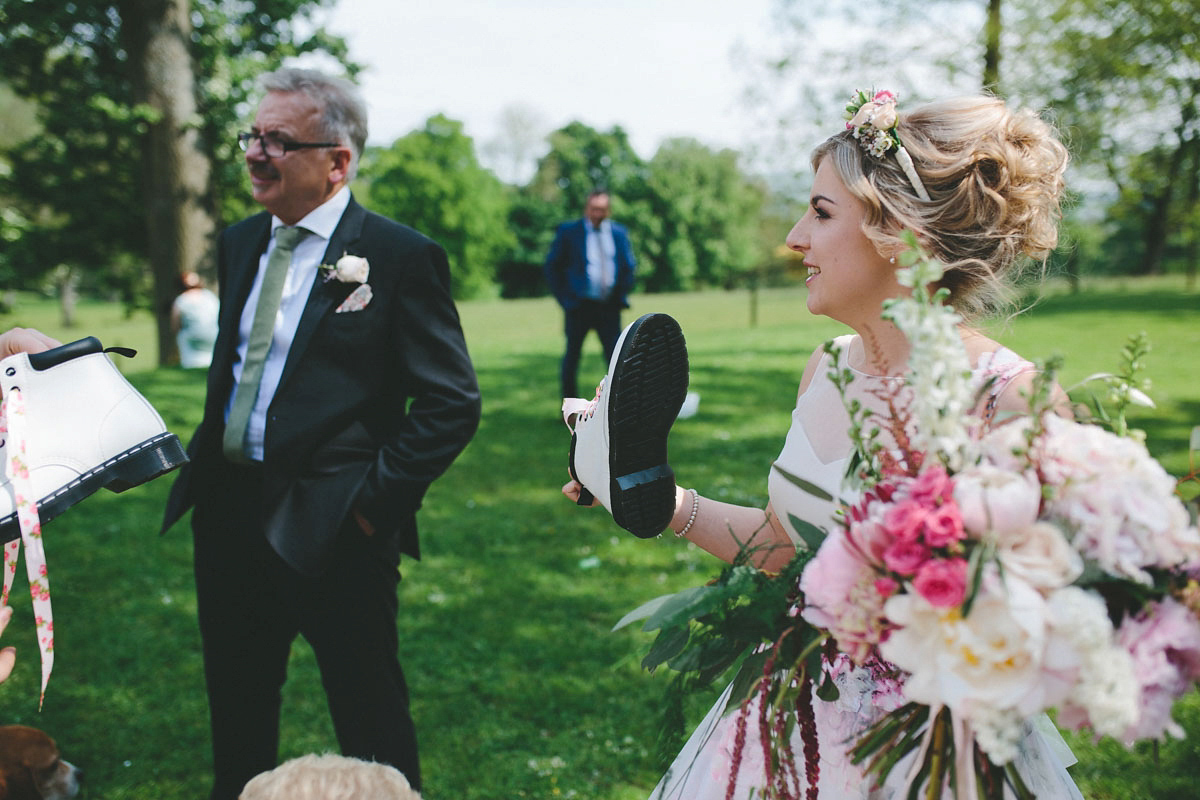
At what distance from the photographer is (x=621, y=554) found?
532 centimetres

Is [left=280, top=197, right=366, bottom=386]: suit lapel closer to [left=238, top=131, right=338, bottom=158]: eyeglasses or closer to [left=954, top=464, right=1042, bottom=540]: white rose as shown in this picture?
[left=238, top=131, right=338, bottom=158]: eyeglasses

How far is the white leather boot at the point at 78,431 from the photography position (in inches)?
75.5

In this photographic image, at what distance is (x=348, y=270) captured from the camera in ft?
8.15

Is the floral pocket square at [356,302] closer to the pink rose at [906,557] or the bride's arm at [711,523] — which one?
the bride's arm at [711,523]

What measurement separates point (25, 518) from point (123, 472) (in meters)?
0.25

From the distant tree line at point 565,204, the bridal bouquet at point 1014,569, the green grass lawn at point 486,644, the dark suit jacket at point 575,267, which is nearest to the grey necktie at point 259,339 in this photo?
the green grass lawn at point 486,644

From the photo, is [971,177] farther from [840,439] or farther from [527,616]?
[527,616]

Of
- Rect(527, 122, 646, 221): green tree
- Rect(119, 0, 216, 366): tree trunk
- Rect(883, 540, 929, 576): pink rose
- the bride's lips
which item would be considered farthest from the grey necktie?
Rect(527, 122, 646, 221): green tree

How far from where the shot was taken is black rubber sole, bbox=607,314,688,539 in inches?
73.0

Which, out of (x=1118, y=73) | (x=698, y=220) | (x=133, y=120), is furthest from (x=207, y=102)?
(x=698, y=220)

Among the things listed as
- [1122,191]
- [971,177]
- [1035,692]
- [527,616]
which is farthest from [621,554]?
[1122,191]

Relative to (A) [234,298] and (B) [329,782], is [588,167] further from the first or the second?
(B) [329,782]

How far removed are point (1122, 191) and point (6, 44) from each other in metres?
24.8

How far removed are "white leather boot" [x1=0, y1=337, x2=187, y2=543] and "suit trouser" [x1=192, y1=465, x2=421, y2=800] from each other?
463 millimetres
